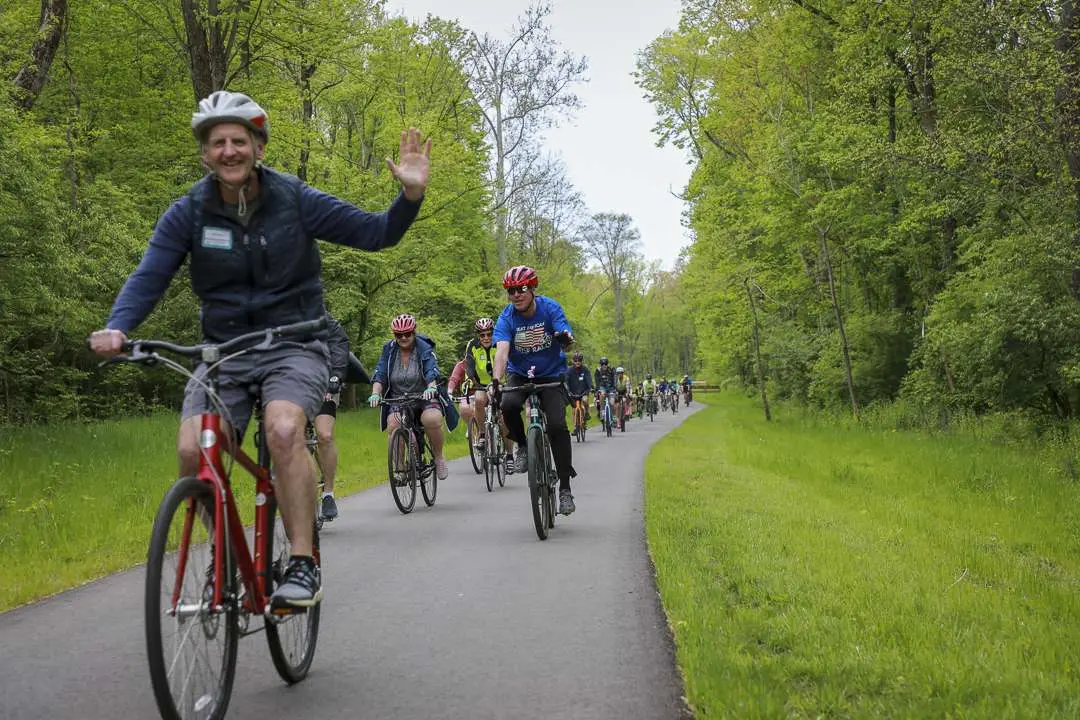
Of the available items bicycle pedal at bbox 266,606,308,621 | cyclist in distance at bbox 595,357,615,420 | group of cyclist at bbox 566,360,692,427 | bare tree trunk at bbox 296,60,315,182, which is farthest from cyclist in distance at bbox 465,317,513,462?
cyclist in distance at bbox 595,357,615,420

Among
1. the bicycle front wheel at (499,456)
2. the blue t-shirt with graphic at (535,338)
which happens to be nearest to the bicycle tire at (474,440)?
the bicycle front wheel at (499,456)

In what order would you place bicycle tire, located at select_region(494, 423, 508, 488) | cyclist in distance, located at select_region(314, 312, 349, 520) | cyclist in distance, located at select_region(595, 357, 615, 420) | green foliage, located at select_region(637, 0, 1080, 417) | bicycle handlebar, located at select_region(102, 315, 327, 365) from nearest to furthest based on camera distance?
bicycle handlebar, located at select_region(102, 315, 327, 365)
cyclist in distance, located at select_region(314, 312, 349, 520)
bicycle tire, located at select_region(494, 423, 508, 488)
green foliage, located at select_region(637, 0, 1080, 417)
cyclist in distance, located at select_region(595, 357, 615, 420)

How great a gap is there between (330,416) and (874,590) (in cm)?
429

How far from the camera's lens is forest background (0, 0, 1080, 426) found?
12781 millimetres

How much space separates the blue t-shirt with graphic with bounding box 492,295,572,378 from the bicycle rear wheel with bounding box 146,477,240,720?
493 cm

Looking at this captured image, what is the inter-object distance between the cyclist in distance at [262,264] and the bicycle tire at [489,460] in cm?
791

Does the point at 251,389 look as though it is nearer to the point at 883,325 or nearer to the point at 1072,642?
the point at 1072,642

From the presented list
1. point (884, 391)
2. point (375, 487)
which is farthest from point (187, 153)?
point (884, 391)

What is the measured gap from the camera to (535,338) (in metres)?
8.01

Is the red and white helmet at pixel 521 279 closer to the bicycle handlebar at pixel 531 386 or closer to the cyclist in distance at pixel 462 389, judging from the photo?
the bicycle handlebar at pixel 531 386

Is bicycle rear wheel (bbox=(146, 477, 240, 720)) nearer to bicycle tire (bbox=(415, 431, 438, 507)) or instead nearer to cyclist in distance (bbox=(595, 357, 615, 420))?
bicycle tire (bbox=(415, 431, 438, 507))

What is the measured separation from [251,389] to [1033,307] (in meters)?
14.5

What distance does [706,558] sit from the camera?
6.45 m

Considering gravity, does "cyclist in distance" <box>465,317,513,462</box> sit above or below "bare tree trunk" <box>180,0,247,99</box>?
below
